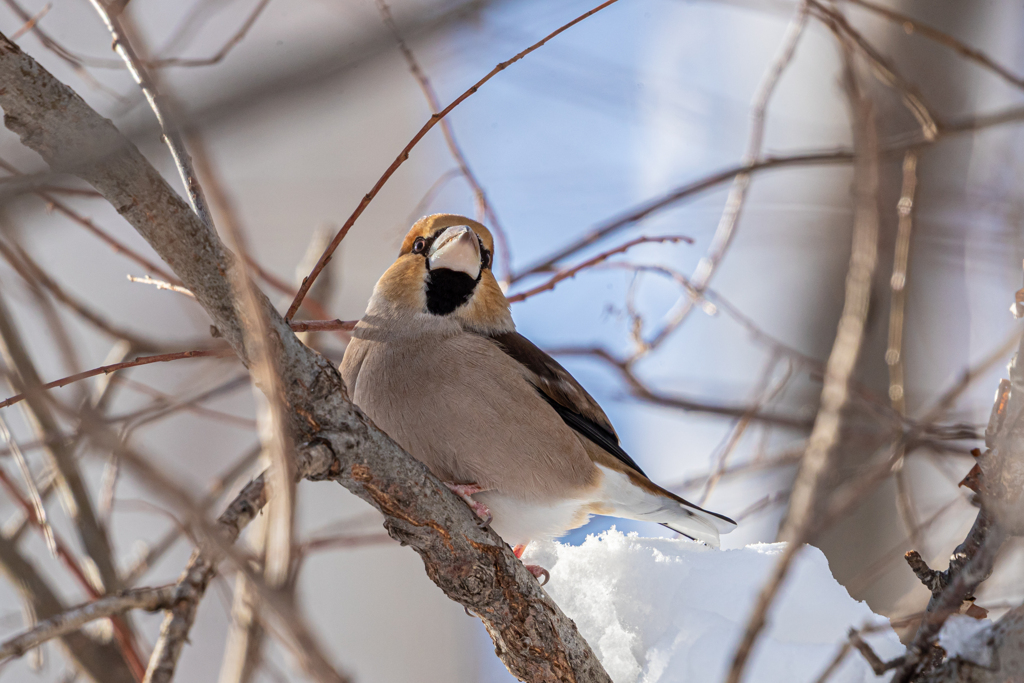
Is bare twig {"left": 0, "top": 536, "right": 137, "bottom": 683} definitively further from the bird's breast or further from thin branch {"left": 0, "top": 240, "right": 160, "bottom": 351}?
the bird's breast

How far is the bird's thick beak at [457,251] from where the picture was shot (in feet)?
10.2

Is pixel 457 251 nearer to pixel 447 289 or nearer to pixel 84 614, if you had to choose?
pixel 447 289

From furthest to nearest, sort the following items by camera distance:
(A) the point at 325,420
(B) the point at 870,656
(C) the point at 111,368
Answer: (C) the point at 111,368 → (A) the point at 325,420 → (B) the point at 870,656

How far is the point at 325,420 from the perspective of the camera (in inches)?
71.1

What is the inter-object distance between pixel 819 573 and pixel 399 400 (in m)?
1.46

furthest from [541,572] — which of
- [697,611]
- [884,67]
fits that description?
[884,67]

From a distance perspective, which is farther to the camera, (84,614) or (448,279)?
(448,279)

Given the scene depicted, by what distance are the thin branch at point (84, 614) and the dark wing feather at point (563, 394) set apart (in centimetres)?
204

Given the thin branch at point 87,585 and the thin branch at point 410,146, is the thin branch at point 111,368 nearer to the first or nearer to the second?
the thin branch at point 410,146

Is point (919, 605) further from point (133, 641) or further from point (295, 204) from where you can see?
point (295, 204)

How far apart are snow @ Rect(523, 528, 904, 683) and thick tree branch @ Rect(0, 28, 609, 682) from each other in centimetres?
28

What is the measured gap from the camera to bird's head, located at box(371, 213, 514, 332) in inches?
124

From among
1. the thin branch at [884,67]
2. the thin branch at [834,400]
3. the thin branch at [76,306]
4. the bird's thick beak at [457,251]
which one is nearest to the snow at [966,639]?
the thin branch at [834,400]

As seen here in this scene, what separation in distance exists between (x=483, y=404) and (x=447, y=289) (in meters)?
0.66
